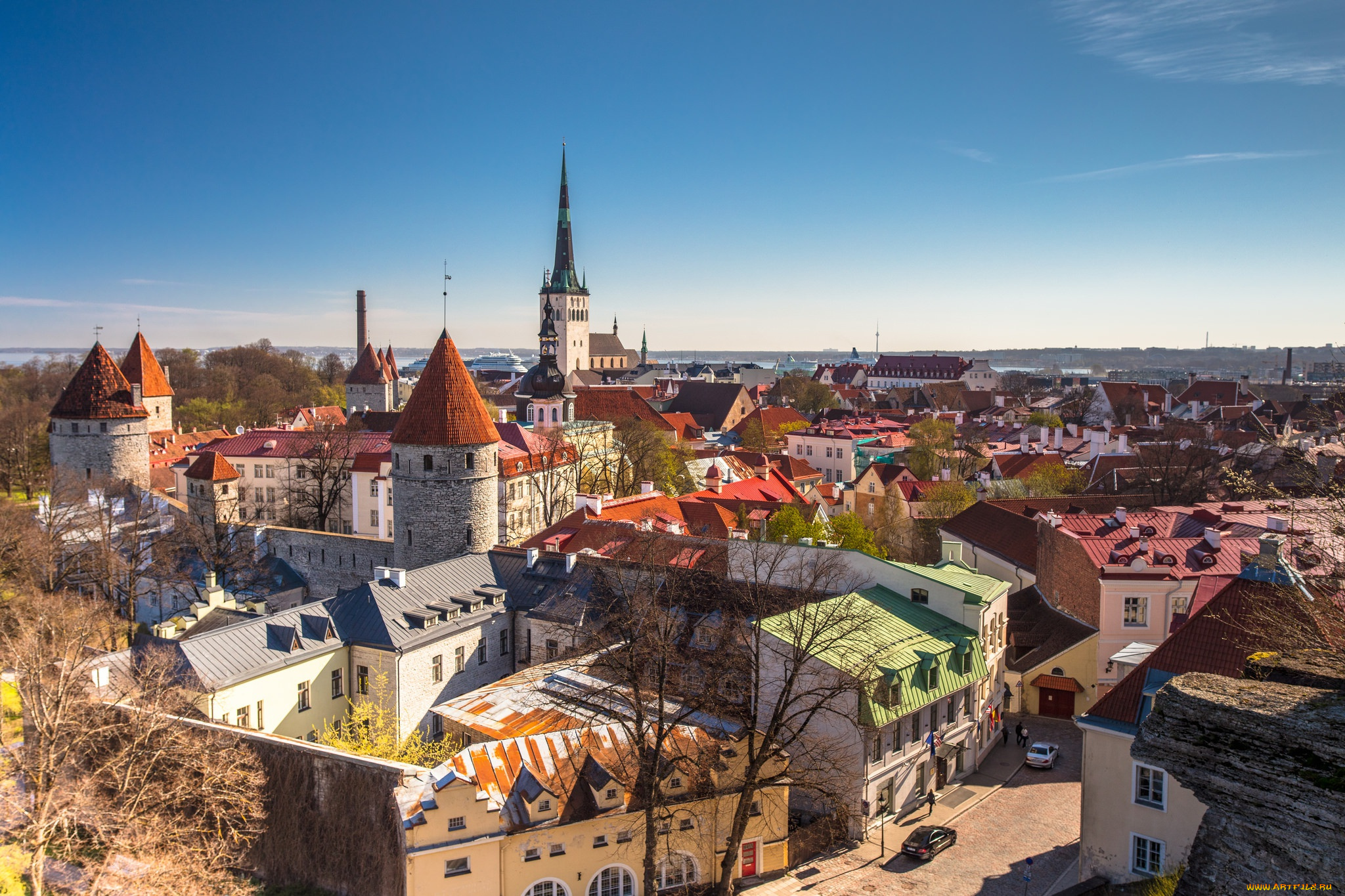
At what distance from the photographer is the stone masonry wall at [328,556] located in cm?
3412

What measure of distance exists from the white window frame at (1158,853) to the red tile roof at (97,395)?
45.4 metres

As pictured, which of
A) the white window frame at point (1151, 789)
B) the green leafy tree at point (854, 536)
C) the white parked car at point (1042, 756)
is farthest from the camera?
the green leafy tree at point (854, 536)

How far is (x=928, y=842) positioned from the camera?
59.2 ft

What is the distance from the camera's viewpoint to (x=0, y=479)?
2077 inches

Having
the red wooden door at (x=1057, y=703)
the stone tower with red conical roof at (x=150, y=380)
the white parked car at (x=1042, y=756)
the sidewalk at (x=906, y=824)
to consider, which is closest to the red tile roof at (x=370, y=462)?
the stone tower with red conical roof at (x=150, y=380)

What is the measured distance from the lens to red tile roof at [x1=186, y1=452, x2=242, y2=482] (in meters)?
42.6

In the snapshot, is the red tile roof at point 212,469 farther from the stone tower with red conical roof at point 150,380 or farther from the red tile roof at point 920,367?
the red tile roof at point 920,367

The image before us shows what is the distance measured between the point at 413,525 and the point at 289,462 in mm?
16900

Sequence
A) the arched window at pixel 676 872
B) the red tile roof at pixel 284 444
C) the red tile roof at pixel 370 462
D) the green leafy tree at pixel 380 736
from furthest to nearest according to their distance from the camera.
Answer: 1. the red tile roof at pixel 284 444
2. the red tile roof at pixel 370 462
3. the green leafy tree at pixel 380 736
4. the arched window at pixel 676 872

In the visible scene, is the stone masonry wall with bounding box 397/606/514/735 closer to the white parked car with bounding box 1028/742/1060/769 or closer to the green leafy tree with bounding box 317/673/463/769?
the green leafy tree with bounding box 317/673/463/769

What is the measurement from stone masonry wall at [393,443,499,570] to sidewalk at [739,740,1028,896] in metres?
15.8

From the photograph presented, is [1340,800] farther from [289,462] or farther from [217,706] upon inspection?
[289,462]

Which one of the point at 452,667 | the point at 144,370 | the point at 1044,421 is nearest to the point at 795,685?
the point at 452,667

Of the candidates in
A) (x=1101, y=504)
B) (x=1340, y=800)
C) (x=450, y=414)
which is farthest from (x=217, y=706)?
(x=1101, y=504)
